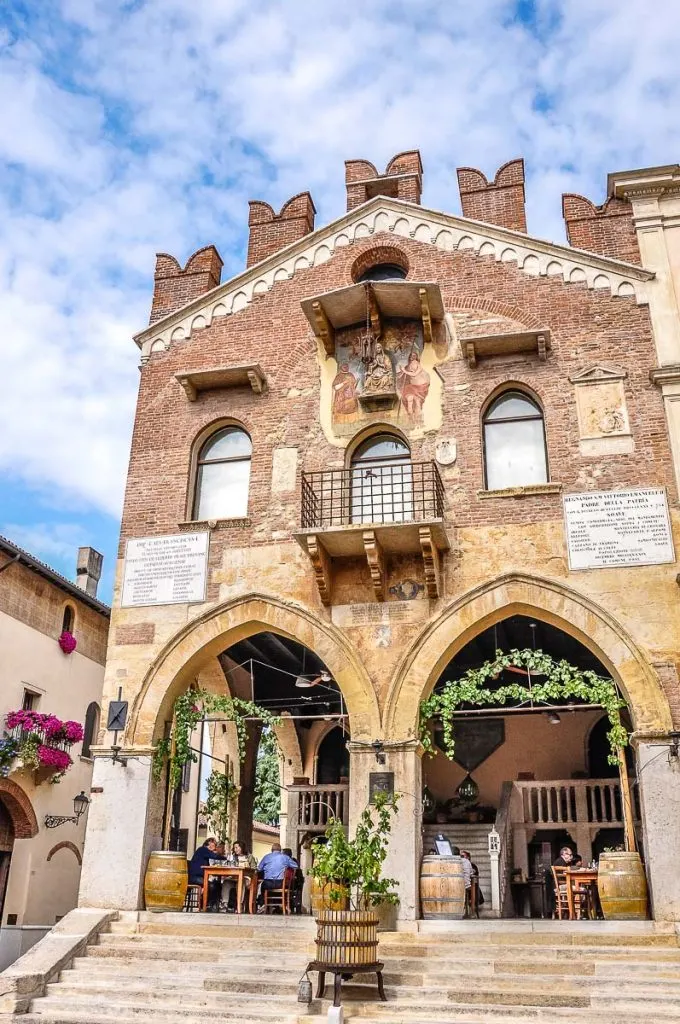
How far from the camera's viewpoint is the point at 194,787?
28172 mm

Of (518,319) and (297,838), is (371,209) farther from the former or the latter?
(297,838)

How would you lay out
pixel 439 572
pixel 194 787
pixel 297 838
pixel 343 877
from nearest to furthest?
pixel 343 877, pixel 439 572, pixel 297 838, pixel 194 787

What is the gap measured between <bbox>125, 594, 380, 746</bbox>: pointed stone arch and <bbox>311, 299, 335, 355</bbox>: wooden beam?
4506 mm

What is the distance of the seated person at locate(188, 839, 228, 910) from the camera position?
1473 cm

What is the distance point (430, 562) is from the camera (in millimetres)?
14086

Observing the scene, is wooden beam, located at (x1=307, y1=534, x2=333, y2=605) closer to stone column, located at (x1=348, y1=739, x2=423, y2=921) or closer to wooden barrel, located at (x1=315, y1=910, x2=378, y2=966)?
stone column, located at (x1=348, y1=739, x2=423, y2=921)

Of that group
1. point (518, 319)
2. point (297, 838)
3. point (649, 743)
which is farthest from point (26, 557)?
point (649, 743)

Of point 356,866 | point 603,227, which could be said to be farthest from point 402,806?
point 603,227

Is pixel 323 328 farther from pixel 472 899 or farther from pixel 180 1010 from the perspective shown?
pixel 180 1010

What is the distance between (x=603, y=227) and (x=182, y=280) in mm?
7648

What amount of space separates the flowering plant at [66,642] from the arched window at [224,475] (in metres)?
7.68

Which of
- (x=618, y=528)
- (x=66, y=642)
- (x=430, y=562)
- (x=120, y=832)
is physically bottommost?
(x=120, y=832)

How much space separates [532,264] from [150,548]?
792 cm

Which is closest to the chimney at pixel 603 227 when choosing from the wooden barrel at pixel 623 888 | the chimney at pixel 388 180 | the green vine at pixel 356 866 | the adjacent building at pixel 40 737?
the chimney at pixel 388 180
